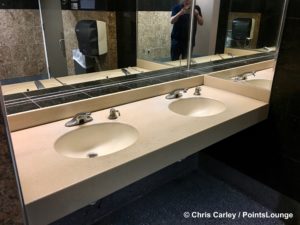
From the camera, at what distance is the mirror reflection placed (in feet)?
4.08

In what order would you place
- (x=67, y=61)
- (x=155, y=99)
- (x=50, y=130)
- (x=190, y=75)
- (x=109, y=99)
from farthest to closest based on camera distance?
(x=190, y=75) < (x=155, y=99) < (x=109, y=99) < (x=67, y=61) < (x=50, y=130)

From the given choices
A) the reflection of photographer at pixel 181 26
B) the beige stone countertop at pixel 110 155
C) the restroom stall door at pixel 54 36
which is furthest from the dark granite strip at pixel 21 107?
the reflection of photographer at pixel 181 26

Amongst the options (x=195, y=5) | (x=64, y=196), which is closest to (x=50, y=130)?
(x=64, y=196)

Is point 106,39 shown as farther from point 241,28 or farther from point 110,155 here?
point 241,28

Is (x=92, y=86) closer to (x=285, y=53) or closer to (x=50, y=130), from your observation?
(x=50, y=130)

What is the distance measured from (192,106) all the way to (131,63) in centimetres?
55

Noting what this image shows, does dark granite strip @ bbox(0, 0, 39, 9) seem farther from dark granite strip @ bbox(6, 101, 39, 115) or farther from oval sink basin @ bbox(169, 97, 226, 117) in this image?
oval sink basin @ bbox(169, 97, 226, 117)

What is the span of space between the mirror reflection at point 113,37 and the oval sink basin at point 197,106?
1.40 ft

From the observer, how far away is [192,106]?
1769 mm

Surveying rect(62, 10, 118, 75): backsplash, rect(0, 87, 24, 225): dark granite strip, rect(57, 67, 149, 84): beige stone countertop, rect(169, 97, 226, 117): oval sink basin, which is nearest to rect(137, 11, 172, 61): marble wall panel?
rect(57, 67, 149, 84): beige stone countertop

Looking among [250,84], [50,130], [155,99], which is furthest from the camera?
→ [250,84]

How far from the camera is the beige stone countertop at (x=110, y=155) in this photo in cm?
81

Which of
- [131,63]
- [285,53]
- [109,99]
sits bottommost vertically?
[109,99]

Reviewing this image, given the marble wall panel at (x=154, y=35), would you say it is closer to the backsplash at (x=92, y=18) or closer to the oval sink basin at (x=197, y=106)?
the backsplash at (x=92, y=18)
